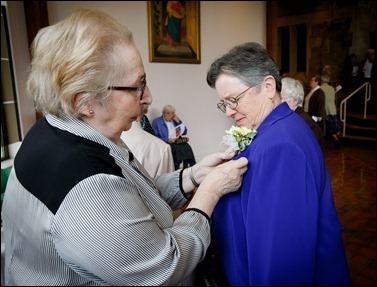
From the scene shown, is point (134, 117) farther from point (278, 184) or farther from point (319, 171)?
point (319, 171)

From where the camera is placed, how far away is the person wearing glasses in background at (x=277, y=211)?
911mm

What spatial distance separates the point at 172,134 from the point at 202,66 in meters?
1.27

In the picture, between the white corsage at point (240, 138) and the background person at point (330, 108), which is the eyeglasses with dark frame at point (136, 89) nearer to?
the white corsage at point (240, 138)

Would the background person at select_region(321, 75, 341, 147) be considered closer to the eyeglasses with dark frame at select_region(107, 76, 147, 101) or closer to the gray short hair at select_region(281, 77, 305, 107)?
the gray short hair at select_region(281, 77, 305, 107)

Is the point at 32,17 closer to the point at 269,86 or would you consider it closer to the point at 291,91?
the point at 291,91

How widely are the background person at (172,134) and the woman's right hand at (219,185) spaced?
3.51 m

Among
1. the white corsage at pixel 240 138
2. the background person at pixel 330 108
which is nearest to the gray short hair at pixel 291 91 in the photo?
the white corsage at pixel 240 138

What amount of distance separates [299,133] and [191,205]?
399 millimetres

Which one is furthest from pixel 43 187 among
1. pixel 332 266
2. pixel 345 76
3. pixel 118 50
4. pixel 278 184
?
pixel 345 76

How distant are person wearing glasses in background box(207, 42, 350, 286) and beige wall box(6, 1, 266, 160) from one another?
3.51 m

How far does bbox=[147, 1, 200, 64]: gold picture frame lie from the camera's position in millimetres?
4562

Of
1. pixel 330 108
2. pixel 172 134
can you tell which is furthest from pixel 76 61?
pixel 330 108

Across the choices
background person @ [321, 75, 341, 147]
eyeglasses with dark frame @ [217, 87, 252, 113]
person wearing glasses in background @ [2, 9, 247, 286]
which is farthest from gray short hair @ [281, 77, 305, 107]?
background person @ [321, 75, 341, 147]

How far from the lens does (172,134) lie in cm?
471
